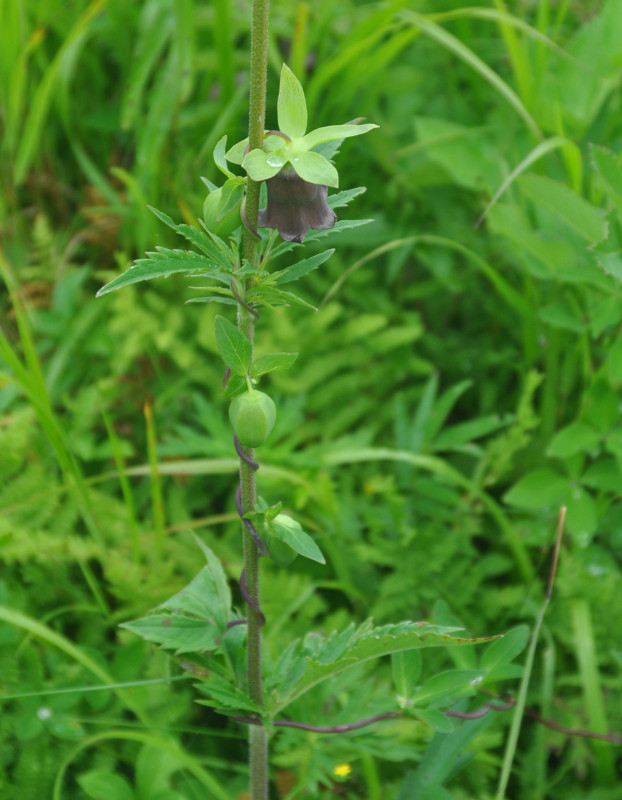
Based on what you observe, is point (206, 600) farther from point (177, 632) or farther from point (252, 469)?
point (252, 469)

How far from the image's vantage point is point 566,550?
1703mm

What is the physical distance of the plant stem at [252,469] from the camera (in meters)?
0.80

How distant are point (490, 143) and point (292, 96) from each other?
1318mm

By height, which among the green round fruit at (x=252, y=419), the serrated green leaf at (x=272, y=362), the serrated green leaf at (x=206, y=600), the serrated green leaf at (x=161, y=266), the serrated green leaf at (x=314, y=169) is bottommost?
the serrated green leaf at (x=206, y=600)

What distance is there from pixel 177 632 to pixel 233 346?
16.3 inches

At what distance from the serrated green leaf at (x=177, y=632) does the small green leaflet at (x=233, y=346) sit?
1.22 ft

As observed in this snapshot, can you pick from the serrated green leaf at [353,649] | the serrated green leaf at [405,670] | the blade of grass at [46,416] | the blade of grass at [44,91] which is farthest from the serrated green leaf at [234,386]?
the blade of grass at [44,91]

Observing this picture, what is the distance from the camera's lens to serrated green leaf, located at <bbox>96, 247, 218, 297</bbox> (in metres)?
0.79

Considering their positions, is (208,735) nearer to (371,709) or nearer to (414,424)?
(371,709)

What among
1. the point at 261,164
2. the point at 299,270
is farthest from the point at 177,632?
the point at 261,164

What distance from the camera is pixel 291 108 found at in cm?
82

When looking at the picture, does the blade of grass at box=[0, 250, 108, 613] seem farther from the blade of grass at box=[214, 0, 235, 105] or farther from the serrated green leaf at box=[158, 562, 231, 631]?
the blade of grass at box=[214, 0, 235, 105]

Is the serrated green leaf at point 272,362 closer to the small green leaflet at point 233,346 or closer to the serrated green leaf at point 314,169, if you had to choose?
the small green leaflet at point 233,346

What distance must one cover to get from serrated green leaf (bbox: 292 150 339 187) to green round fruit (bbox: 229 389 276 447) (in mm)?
225
